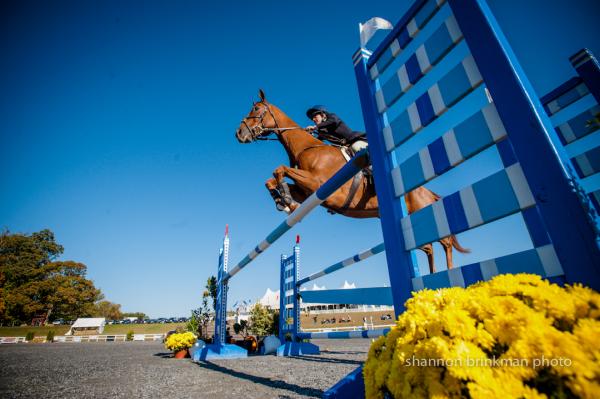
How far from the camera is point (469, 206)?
928 millimetres

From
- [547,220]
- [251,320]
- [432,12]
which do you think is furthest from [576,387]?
[251,320]

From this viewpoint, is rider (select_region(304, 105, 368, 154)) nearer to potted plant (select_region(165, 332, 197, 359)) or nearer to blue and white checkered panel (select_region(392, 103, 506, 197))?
blue and white checkered panel (select_region(392, 103, 506, 197))

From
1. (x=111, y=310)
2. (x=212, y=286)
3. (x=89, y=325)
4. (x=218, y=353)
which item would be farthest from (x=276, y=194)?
(x=111, y=310)

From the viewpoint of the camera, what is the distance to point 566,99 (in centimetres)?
187

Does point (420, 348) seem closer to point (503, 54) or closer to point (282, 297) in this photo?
point (503, 54)

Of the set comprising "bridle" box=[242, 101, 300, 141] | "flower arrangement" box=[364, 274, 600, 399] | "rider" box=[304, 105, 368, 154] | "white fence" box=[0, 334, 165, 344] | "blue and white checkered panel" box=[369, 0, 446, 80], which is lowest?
"white fence" box=[0, 334, 165, 344]

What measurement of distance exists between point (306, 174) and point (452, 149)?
2.02 meters

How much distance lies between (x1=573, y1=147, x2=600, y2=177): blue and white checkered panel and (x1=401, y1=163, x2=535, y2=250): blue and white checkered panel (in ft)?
4.70

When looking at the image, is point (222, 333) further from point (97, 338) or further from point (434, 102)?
point (97, 338)

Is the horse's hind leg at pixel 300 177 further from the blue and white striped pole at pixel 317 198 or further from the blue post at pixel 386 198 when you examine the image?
the blue post at pixel 386 198

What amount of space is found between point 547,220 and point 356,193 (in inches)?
84.5

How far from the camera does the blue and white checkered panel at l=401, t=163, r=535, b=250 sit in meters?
0.83

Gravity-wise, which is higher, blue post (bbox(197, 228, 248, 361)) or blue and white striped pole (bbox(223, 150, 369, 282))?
blue and white striped pole (bbox(223, 150, 369, 282))

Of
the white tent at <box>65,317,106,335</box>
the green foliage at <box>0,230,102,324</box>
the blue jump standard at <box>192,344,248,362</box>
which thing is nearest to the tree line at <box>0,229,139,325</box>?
the green foliage at <box>0,230,102,324</box>
